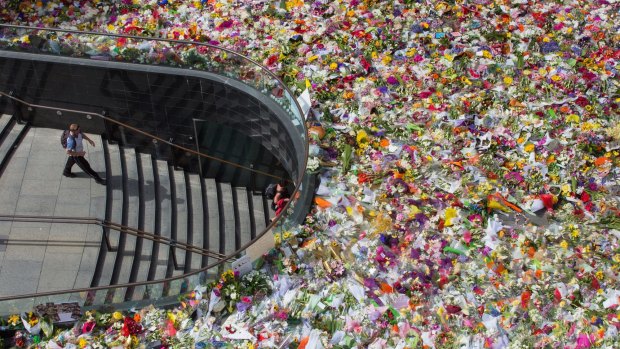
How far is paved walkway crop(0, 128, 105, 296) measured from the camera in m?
10.5

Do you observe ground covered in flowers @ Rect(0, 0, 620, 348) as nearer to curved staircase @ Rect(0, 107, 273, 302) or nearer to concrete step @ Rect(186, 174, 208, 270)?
curved staircase @ Rect(0, 107, 273, 302)

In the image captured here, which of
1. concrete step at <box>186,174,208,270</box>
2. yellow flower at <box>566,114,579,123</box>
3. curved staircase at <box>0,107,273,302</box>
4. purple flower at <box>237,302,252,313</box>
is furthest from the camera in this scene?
concrete step at <box>186,174,208,270</box>

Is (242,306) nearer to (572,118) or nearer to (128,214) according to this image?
(128,214)

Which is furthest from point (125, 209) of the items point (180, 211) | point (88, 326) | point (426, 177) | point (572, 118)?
point (572, 118)

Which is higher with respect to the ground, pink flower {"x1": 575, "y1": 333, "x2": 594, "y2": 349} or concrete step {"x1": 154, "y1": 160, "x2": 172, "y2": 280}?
pink flower {"x1": 575, "y1": 333, "x2": 594, "y2": 349}

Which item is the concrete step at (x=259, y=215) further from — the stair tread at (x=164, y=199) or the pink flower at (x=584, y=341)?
the pink flower at (x=584, y=341)

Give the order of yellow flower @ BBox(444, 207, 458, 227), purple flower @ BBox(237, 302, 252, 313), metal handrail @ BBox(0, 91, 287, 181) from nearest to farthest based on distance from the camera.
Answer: purple flower @ BBox(237, 302, 252, 313)
yellow flower @ BBox(444, 207, 458, 227)
metal handrail @ BBox(0, 91, 287, 181)

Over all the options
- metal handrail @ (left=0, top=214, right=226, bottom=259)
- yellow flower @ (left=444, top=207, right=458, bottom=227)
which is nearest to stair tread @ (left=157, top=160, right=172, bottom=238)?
metal handrail @ (left=0, top=214, right=226, bottom=259)

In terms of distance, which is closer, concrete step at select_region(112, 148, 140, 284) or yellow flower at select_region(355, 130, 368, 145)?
yellow flower at select_region(355, 130, 368, 145)

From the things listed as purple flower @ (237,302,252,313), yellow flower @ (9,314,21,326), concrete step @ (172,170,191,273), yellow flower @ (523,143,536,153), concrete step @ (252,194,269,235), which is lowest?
concrete step @ (252,194,269,235)

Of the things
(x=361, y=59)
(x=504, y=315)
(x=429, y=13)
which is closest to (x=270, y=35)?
(x=361, y=59)

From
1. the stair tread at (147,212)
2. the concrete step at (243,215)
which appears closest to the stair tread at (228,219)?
the concrete step at (243,215)

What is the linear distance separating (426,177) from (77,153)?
5.37m

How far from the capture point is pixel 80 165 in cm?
1151
